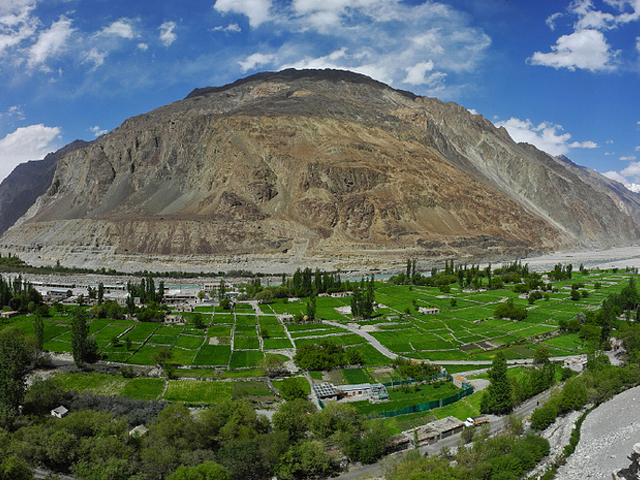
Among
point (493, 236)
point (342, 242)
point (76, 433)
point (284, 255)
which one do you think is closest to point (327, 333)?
point (76, 433)

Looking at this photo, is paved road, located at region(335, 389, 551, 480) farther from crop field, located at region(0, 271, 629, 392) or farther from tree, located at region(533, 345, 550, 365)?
crop field, located at region(0, 271, 629, 392)

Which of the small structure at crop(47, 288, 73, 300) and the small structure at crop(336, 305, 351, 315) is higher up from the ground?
the small structure at crop(47, 288, 73, 300)

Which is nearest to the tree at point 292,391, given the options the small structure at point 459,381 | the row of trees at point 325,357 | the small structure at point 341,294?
the row of trees at point 325,357

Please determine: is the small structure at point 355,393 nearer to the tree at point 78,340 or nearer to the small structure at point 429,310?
the tree at point 78,340

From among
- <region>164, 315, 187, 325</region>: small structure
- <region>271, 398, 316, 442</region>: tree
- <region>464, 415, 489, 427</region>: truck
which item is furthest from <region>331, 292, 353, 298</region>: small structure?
<region>271, 398, 316, 442</region>: tree

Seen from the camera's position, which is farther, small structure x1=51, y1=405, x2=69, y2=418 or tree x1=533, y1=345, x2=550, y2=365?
tree x1=533, y1=345, x2=550, y2=365

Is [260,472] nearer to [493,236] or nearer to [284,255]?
[284,255]

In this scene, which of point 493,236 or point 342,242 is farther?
point 493,236
